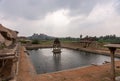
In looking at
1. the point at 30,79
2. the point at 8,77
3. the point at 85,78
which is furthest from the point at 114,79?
the point at 8,77

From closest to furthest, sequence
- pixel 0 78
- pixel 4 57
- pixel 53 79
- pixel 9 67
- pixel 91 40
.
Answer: pixel 4 57 < pixel 0 78 < pixel 9 67 < pixel 53 79 < pixel 91 40

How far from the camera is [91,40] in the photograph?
4216 centimetres

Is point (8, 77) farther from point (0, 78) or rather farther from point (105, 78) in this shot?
point (105, 78)

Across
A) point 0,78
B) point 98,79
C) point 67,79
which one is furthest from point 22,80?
point 98,79

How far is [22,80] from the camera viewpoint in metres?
9.05

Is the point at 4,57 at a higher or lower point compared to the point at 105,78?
higher

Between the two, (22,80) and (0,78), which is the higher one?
(0,78)

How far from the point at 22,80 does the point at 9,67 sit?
→ 1.68 meters

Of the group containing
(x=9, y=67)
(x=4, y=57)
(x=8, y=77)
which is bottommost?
(x=8, y=77)

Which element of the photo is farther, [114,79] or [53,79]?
[53,79]

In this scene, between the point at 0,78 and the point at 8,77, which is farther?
the point at 8,77

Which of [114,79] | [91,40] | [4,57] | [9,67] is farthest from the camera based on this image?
[91,40]

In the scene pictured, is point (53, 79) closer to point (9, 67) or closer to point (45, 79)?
point (45, 79)

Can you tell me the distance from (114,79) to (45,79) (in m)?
4.23
